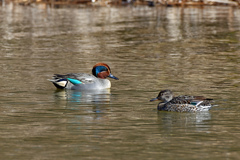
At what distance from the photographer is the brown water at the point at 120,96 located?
10586 mm

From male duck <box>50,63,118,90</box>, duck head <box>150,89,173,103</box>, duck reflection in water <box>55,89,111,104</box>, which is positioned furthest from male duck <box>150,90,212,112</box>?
male duck <box>50,63,118,90</box>

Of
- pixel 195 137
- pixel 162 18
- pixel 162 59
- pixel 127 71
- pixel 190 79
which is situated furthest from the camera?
pixel 162 18

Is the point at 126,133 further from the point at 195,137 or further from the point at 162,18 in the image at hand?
the point at 162,18

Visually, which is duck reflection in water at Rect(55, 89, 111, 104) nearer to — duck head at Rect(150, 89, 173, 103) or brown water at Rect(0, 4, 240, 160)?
brown water at Rect(0, 4, 240, 160)

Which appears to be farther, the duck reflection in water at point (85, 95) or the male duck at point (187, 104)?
the duck reflection in water at point (85, 95)

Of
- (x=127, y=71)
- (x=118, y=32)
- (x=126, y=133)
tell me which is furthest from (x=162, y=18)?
(x=126, y=133)

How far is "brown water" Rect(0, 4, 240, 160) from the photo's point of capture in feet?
34.7

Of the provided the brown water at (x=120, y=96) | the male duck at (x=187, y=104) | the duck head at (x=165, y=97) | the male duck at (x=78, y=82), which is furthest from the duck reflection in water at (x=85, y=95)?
the male duck at (x=187, y=104)

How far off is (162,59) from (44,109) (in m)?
9.93

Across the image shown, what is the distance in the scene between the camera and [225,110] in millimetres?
13797

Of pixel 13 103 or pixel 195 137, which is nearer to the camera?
pixel 195 137

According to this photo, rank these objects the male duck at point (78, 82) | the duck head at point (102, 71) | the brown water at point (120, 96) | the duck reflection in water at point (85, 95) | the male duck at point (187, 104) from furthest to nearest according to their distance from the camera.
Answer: the duck head at point (102, 71), the male duck at point (78, 82), the duck reflection in water at point (85, 95), the male duck at point (187, 104), the brown water at point (120, 96)

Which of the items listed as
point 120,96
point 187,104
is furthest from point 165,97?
point 120,96

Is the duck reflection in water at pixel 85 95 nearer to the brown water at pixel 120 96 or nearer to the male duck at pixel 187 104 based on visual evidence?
the brown water at pixel 120 96
